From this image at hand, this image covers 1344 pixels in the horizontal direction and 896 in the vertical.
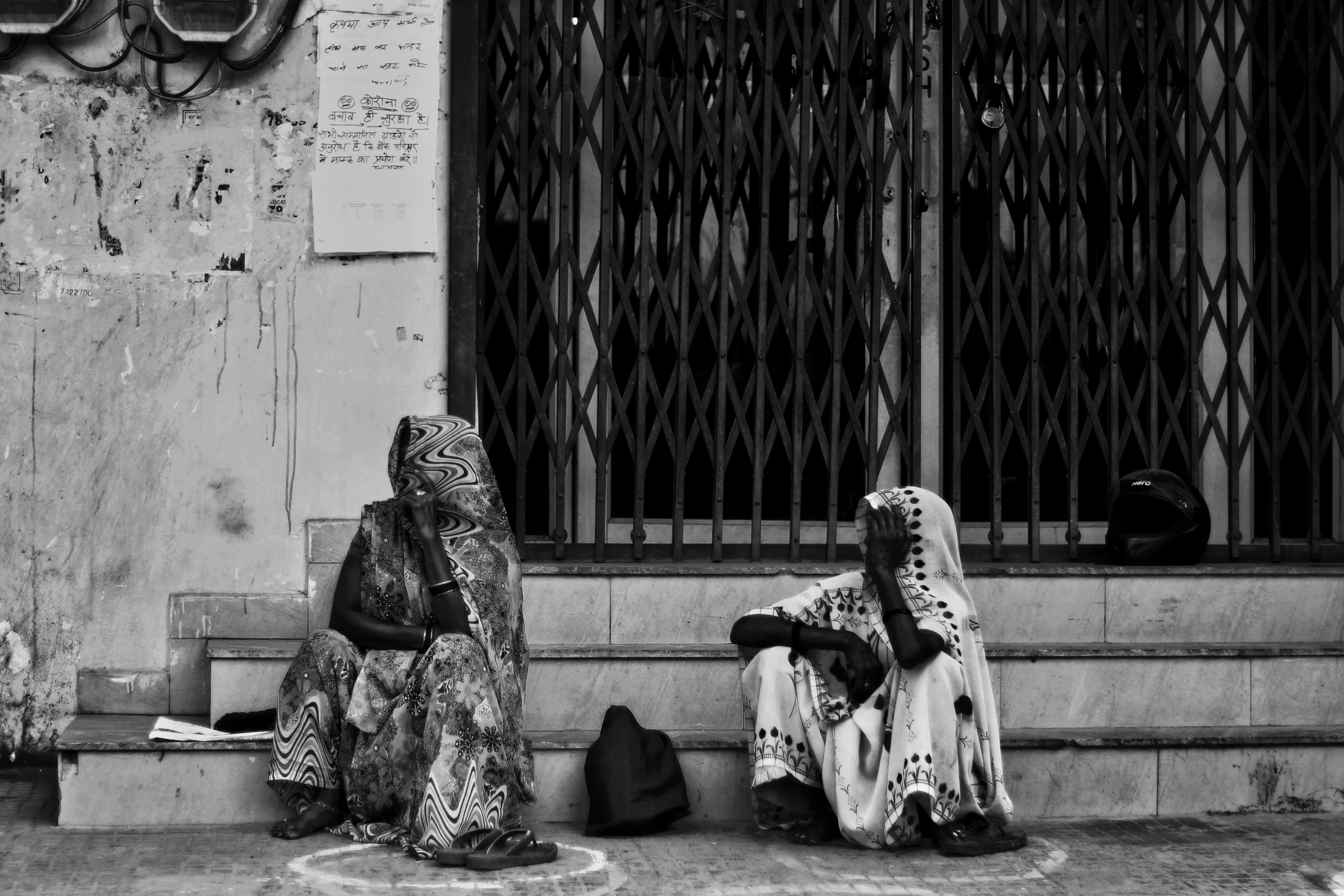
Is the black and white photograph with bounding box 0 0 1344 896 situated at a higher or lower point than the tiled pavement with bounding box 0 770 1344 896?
higher

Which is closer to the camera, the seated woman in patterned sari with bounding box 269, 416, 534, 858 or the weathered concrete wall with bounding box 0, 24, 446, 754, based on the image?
the seated woman in patterned sari with bounding box 269, 416, 534, 858

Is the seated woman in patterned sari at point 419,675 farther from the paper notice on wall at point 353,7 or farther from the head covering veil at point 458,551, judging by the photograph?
the paper notice on wall at point 353,7

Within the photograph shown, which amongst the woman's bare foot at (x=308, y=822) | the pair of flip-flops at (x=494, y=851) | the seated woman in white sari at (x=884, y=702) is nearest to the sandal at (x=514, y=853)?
the pair of flip-flops at (x=494, y=851)

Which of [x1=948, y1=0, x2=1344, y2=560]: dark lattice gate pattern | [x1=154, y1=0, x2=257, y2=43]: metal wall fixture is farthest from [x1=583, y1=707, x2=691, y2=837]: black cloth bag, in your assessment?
[x1=154, y1=0, x2=257, y2=43]: metal wall fixture

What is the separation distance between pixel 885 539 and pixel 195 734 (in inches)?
89.3

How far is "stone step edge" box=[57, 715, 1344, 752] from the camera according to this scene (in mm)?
4617

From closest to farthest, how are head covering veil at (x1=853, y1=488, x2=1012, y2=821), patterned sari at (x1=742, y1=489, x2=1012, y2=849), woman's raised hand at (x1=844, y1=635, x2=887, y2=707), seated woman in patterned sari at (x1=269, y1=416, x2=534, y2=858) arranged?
seated woman in patterned sari at (x1=269, y1=416, x2=534, y2=858) → patterned sari at (x1=742, y1=489, x2=1012, y2=849) → head covering veil at (x1=853, y1=488, x2=1012, y2=821) → woman's raised hand at (x1=844, y1=635, x2=887, y2=707)

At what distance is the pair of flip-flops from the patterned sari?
730mm

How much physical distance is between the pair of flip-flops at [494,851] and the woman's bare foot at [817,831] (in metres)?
0.78

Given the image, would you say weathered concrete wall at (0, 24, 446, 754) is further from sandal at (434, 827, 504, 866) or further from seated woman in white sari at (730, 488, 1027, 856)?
seated woman in white sari at (730, 488, 1027, 856)

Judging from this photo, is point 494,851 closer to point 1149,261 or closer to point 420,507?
point 420,507

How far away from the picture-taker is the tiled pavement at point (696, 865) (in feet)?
13.1

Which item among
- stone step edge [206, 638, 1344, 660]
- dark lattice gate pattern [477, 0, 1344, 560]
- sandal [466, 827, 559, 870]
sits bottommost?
sandal [466, 827, 559, 870]

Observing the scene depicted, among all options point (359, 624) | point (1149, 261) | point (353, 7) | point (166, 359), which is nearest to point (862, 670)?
point (359, 624)
